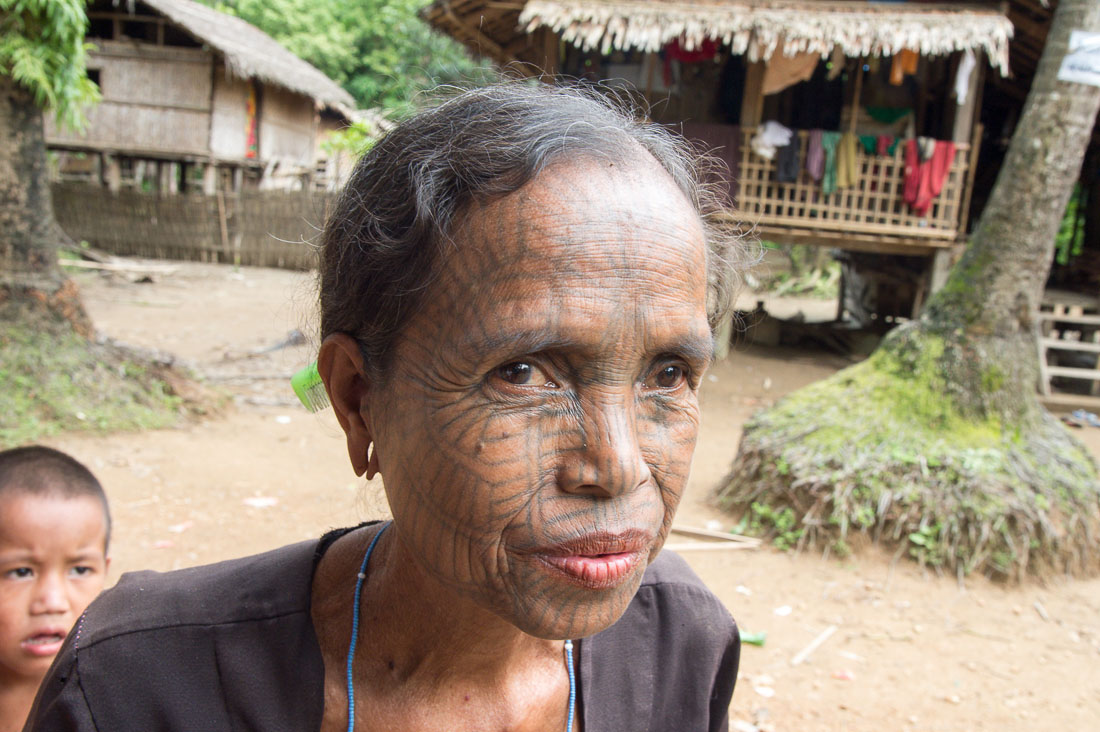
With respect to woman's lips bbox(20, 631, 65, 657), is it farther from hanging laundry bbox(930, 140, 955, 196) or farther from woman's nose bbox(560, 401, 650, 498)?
hanging laundry bbox(930, 140, 955, 196)

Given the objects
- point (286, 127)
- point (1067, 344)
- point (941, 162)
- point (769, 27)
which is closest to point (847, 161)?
point (941, 162)

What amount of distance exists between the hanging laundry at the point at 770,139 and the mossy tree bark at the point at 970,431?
4.22 meters

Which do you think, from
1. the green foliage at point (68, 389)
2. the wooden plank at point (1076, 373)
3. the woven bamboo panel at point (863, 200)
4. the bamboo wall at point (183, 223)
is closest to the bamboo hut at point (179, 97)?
the bamboo wall at point (183, 223)

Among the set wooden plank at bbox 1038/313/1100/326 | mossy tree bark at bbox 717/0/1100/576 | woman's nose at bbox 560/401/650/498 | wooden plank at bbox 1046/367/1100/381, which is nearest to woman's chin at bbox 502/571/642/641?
woman's nose at bbox 560/401/650/498

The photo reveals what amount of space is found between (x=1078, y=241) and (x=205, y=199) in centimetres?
1913

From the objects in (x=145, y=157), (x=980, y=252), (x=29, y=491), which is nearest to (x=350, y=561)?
(x=29, y=491)

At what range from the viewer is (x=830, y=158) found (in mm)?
10203

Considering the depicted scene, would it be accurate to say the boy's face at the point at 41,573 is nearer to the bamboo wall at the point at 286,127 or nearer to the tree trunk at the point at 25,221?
the tree trunk at the point at 25,221

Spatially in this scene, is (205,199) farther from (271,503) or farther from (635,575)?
(635,575)

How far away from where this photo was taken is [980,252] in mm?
5953

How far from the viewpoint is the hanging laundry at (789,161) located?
33.4 ft

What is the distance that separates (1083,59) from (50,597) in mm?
6714

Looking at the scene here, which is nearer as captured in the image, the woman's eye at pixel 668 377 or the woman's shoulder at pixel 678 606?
the woman's eye at pixel 668 377

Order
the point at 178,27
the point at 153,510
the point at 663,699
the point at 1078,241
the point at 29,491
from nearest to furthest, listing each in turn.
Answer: the point at 663,699 < the point at 29,491 < the point at 153,510 < the point at 1078,241 < the point at 178,27
